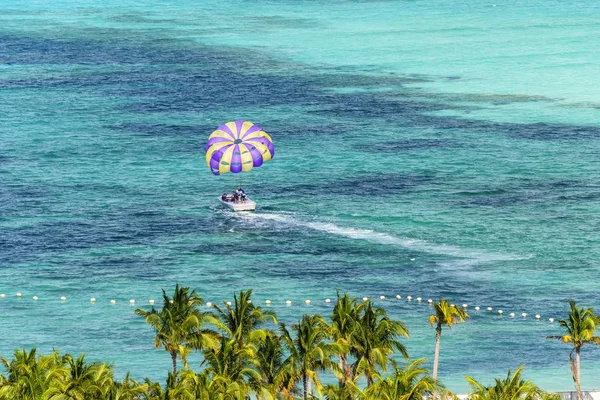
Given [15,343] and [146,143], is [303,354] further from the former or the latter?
[146,143]

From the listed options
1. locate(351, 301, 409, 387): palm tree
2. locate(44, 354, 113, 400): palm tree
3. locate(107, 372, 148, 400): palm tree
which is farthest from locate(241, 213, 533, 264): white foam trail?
locate(44, 354, 113, 400): palm tree

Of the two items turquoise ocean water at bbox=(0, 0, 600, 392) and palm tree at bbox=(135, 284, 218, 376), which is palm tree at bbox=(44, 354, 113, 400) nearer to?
palm tree at bbox=(135, 284, 218, 376)

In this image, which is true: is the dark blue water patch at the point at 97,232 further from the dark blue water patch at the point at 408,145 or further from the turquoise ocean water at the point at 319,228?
the dark blue water patch at the point at 408,145

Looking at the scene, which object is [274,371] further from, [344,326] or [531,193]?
[531,193]

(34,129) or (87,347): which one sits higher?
(34,129)

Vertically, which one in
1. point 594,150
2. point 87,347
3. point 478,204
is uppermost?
point 594,150

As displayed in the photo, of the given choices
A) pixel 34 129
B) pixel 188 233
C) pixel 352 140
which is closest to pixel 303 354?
pixel 188 233

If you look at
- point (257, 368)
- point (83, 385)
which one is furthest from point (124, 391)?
point (257, 368)
